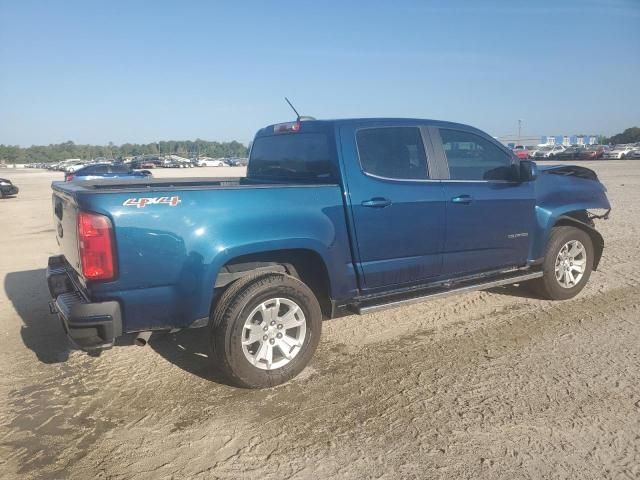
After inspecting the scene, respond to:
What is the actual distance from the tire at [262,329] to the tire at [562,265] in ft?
9.49

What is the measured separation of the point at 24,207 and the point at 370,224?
55.9ft

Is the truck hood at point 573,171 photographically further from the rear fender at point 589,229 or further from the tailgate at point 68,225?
the tailgate at point 68,225

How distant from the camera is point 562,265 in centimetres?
552

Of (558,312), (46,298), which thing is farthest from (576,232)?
(46,298)

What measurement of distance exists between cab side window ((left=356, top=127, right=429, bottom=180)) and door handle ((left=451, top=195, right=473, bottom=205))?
12.6 inches

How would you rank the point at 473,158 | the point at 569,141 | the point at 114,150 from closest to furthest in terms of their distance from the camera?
the point at 473,158 → the point at 569,141 → the point at 114,150

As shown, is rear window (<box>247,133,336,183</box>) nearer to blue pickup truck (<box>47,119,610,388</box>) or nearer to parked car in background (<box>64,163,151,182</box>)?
blue pickup truck (<box>47,119,610,388</box>)

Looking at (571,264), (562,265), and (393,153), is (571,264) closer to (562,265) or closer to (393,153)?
(562,265)

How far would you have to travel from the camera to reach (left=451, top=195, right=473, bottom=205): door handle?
448cm

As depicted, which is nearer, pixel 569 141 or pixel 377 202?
Answer: pixel 377 202

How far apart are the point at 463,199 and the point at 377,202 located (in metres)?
0.96

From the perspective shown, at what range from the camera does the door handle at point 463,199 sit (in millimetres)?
4480

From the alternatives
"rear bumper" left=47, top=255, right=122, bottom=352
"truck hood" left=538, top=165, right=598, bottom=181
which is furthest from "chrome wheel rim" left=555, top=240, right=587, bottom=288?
"rear bumper" left=47, top=255, right=122, bottom=352

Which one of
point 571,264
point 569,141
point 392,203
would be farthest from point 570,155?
point 392,203
